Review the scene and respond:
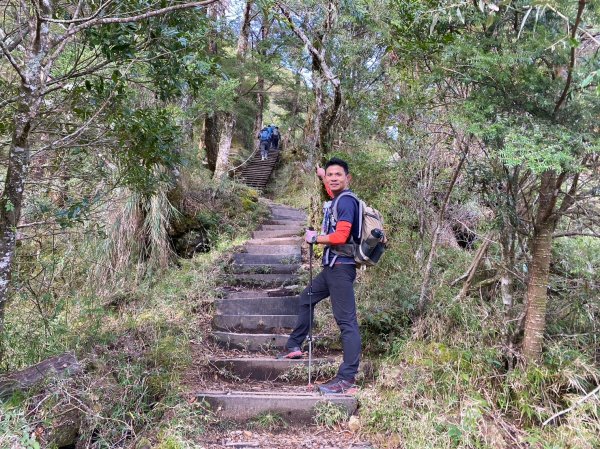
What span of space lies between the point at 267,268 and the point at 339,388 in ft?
10.2

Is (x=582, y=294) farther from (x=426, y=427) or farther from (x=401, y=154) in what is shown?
(x=401, y=154)

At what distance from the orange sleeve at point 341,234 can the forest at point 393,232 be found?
3.67 ft

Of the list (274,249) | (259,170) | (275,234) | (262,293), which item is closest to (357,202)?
(262,293)

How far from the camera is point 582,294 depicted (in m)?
3.41

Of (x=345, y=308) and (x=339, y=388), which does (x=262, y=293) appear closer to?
(x=345, y=308)

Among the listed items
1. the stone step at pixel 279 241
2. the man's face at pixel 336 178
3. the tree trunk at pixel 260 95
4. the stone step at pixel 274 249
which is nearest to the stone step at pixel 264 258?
the stone step at pixel 274 249

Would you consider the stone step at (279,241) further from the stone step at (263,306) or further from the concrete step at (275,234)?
the stone step at (263,306)

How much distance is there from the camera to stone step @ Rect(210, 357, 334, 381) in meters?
3.95

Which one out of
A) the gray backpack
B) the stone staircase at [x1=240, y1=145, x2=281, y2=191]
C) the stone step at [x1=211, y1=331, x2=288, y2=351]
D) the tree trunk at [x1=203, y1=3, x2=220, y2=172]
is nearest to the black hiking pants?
the gray backpack

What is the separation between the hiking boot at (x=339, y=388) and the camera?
135 inches

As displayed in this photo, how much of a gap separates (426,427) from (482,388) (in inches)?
23.6

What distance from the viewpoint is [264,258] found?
6742mm

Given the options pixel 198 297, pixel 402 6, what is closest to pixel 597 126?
pixel 402 6

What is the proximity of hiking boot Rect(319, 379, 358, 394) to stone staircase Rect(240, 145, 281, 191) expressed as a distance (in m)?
11.2
